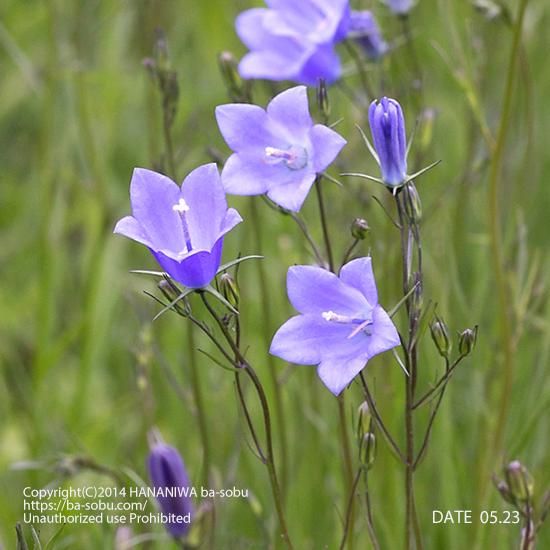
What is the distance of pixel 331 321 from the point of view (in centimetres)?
129

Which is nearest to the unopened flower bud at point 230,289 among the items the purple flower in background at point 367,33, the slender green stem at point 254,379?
the slender green stem at point 254,379

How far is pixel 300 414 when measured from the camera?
7.32 feet

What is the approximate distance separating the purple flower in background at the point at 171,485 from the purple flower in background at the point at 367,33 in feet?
3.02

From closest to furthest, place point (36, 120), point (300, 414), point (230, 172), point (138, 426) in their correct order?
point (230, 172), point (300, 414), point (138, 426), point (36, 120)

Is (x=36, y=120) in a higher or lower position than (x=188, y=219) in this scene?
higher

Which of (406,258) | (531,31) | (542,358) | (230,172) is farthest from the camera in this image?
(531,31)

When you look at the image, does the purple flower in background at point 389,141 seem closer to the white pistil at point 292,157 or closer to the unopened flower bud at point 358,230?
the unopened flower bud at point 358,230

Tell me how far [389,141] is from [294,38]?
68 centimetres

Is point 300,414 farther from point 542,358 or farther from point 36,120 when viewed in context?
point 36,120

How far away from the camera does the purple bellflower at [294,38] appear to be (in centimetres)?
175

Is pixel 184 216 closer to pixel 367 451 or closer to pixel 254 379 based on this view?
pixel 254 379

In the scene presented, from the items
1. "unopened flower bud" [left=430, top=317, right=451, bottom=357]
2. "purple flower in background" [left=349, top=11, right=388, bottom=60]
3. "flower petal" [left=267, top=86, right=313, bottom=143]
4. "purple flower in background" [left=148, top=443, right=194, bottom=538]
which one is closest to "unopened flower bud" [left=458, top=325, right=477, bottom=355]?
"unopened flower bud" [left=430, top=317, right=451, bottom=357]

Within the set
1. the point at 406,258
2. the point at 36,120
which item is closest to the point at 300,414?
the point at 406,258

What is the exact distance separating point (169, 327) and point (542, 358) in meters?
1.16
